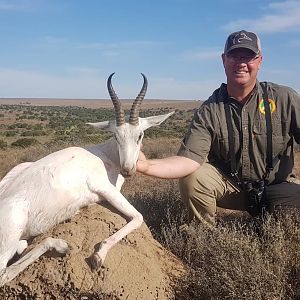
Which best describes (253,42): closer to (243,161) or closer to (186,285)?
(243,161)

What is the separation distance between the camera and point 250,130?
6203 mm

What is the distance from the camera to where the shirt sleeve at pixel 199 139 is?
20.3 ft

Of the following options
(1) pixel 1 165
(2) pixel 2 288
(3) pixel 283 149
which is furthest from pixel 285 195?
(1) pixel 1 165

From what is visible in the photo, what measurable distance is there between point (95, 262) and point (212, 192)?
229 centimetres

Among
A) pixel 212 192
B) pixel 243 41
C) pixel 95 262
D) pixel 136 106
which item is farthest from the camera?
pixel 212 192

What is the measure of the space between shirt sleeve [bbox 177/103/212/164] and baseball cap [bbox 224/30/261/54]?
894 mm

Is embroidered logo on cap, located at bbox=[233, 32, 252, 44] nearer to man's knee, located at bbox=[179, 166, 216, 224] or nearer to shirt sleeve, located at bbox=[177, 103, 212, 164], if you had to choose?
shirt sleeve, located at bbox=[177, 103, 212, 164]

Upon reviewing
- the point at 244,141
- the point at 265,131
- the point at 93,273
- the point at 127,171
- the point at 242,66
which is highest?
the point at 242,66

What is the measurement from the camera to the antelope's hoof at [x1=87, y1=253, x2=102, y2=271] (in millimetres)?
4543

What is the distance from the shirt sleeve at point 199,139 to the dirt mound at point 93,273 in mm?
1527

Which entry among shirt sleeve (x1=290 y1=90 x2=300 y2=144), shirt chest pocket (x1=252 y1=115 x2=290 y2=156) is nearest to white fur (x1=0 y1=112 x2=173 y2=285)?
shirt chest pocket (x1=252 y1=115 x2=290 y2=156)

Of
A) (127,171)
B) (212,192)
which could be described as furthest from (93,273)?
(212,192)

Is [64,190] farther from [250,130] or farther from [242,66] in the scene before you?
[242,66]

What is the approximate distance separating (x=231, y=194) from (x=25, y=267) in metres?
3.08
